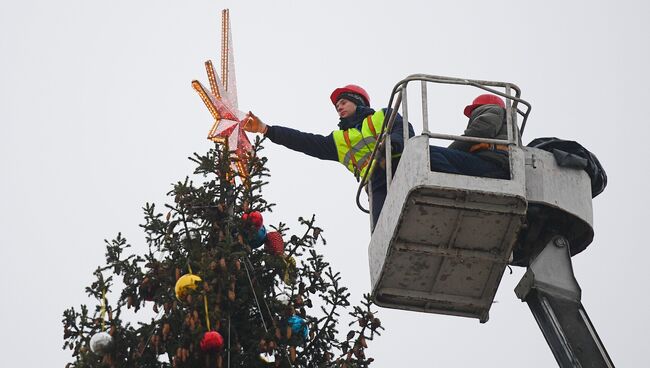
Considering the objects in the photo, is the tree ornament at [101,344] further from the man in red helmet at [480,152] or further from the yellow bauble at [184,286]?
the man in red helmet at [480,152]

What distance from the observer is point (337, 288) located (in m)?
12.3

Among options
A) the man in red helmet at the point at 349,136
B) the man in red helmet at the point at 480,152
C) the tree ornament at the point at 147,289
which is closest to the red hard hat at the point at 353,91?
the man in red helmet at the point at 349,136

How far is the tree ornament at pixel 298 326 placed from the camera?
11805 mm

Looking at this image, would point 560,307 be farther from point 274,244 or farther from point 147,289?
point 147,289

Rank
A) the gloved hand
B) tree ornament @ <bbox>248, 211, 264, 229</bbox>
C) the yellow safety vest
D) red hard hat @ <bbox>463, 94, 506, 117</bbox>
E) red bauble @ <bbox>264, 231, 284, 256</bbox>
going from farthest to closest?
the gloved hand < the yellow safety vest < red hard hat @ <bbox>463, 94, 506, 117</bbox> < red bauble @ <bbox>264, 231, 284, 256</bbox> < tree ornament @ <bbox>248, 211, 264, 229</bbox>

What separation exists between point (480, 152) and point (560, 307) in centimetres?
171

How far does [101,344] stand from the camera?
37.3 ft

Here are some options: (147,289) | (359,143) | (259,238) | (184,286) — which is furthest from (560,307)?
(147,289)

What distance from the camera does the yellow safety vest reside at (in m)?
13.5

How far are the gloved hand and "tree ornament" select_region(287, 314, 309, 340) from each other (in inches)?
115

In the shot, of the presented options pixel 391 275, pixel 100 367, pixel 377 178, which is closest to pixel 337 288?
pixel 391 275

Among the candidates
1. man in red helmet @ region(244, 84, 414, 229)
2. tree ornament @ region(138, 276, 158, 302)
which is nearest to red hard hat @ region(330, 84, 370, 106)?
man in red helmet @ region(244, 84, 414, 229)

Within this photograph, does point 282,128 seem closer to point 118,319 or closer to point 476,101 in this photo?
point 476,101

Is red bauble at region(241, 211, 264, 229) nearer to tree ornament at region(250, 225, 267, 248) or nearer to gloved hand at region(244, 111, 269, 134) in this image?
tree ornament at region(250, 225, 267, 248)
